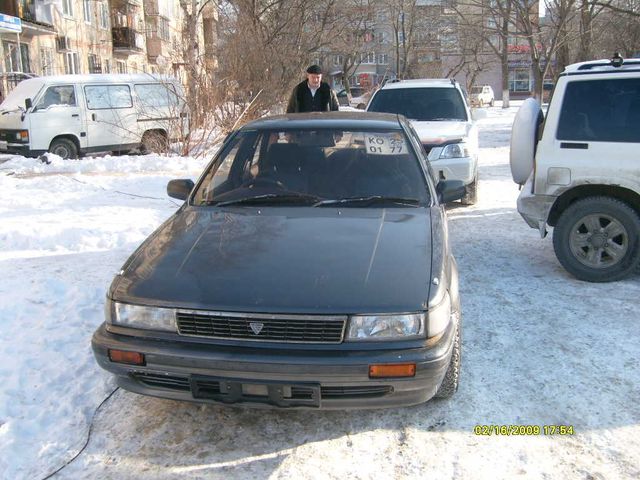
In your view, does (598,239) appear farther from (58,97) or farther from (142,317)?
(58,97)

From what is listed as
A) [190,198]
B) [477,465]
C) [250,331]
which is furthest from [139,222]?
[477,465]

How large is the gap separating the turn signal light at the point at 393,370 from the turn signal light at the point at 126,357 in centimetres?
111

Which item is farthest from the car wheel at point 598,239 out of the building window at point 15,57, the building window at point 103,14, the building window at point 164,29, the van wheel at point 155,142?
the building window at point 164,29

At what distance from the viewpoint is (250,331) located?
9.34ft

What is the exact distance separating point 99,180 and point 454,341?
29.5 feet

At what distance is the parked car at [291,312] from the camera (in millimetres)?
2789

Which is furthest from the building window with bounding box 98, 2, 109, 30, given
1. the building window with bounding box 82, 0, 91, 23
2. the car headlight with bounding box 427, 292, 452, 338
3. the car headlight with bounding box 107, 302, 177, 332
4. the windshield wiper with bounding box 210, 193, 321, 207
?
the car headlight with bounding box 427, 292, 452, 338

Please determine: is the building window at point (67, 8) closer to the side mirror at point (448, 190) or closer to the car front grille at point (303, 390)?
the side mirror at point (448, 190)

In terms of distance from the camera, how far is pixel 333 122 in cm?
459

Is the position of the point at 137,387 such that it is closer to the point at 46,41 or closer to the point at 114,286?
the point at 114,286

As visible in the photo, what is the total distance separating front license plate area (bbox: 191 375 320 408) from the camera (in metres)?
A: 2.78

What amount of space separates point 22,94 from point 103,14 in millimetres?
22650

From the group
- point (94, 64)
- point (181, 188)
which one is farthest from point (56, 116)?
point (94, 64)

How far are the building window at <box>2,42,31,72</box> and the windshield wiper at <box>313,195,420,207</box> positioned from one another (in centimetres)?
2445
